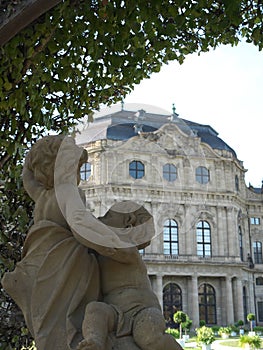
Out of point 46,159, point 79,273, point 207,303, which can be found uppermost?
point 46,159

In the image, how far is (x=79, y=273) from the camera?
7.24 ft

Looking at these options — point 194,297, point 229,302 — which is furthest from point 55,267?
point 229,302

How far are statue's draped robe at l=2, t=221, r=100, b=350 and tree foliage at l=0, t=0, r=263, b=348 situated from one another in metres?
1.38

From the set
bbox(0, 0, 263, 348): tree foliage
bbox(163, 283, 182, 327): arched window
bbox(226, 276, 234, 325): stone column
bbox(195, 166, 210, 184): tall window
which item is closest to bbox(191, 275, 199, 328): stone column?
bbox(163, 283, 182, 327): arched window

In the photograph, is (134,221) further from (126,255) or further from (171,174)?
(171,174)

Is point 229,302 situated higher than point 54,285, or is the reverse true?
point 54,285

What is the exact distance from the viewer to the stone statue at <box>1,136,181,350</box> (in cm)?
203

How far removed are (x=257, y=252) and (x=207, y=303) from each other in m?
6.78

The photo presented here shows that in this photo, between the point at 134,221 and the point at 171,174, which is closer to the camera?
the point at 134,221

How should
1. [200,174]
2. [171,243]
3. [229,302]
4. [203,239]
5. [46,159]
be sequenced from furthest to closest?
[203,239] < [229,302] < [171,243] < [200,174] < [46,159]

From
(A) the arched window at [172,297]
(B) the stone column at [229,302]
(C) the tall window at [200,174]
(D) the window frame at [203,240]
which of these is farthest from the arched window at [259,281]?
(C) the tall window at [200,174]

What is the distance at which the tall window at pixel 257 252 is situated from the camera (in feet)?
112

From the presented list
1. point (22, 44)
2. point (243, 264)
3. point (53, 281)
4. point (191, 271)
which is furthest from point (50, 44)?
point (243, 264)

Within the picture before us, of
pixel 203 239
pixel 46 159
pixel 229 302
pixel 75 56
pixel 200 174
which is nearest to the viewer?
pixel 46 159
